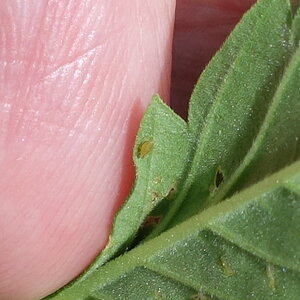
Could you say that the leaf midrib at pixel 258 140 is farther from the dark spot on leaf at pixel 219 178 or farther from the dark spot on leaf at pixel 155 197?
the dark spot on leaf at pixel 155 197

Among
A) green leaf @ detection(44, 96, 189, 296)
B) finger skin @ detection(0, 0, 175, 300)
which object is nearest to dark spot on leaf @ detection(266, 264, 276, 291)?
green leaf @ detection(44, 96, 189, 296)

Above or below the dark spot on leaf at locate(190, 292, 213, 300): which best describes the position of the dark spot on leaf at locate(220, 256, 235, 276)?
above

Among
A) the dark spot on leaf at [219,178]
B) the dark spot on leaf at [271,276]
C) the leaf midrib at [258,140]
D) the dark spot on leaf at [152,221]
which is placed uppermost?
the leaf midrib at [258,140]

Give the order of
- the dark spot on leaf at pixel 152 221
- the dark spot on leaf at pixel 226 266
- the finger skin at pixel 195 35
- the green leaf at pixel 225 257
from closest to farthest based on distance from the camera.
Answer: the green leaf at pixel 225 257, the dark spot on leaf at pixel 226 266, the dark spot on leaf at pixel 152 221, the finger skin at pixel 195 35

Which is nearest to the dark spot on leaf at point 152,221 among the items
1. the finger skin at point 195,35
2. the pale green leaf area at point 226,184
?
the pale green leaf area at point 226,184

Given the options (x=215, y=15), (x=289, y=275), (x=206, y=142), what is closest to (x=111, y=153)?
(x=206, y=142)

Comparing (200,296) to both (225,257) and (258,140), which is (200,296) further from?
(258,140)

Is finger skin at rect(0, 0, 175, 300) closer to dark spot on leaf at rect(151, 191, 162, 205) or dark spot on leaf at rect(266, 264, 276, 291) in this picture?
dark spot on leaf at rect(151, 191, 162, 205)
